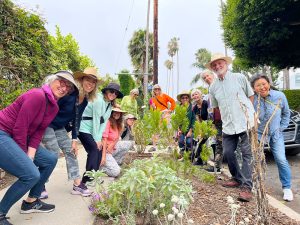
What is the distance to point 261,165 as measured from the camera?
2.74m

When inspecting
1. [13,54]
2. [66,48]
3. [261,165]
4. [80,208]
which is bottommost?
[80,208]

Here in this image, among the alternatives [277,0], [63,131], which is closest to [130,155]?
[63,131]

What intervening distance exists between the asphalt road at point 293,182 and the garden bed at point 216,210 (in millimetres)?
707

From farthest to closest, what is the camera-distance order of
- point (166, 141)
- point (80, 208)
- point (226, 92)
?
point (166, 141)
point (226, 92)
point (80, 208)

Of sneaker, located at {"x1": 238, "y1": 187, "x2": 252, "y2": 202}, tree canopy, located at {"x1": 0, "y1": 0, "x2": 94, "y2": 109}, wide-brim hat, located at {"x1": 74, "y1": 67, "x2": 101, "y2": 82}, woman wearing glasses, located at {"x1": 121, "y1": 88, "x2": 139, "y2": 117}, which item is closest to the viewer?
sneaker, located at {"x1": 238, "y1": 187, "x2": 252, "y2": 202}

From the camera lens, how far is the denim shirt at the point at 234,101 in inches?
161

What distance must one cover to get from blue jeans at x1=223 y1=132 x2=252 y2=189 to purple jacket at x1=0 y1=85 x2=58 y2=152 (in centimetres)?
242

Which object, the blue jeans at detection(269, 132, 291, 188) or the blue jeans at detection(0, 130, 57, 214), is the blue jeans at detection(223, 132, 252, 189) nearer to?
the blue jeans at detection(269, 132, 291, 188)

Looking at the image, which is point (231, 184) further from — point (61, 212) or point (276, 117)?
point (61, 212)

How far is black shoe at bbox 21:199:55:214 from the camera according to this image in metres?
3.28

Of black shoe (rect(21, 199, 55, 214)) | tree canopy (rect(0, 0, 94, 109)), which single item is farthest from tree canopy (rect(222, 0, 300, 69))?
black shoe (rect(21, 199, 55, 214))

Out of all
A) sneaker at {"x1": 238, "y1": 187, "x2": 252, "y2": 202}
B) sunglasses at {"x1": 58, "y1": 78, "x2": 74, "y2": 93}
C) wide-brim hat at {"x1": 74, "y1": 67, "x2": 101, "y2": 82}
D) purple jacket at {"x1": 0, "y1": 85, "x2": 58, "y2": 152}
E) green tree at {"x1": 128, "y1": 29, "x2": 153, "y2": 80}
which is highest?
green tree at {"x1": 128, "y1": 29, "x2": 153, "y2": 80}

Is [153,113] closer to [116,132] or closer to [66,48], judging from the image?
[116,132]

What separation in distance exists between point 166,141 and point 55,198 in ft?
6.02
